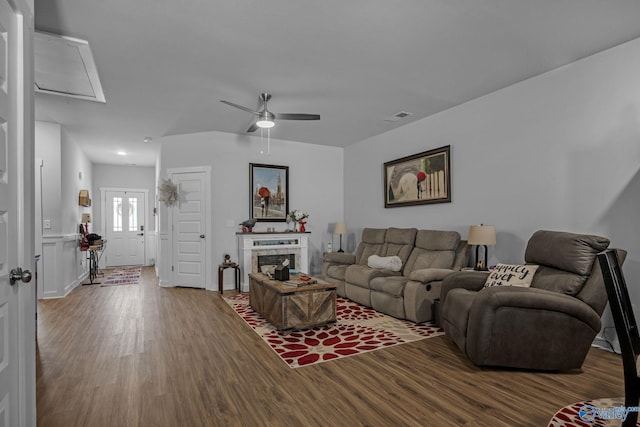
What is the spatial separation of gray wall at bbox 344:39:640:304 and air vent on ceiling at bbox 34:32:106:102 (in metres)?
4.24

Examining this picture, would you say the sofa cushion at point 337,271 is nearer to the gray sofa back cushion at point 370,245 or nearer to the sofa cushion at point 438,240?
the gray sofa back cushion at point 370,245

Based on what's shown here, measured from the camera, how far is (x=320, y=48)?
3.15 meters

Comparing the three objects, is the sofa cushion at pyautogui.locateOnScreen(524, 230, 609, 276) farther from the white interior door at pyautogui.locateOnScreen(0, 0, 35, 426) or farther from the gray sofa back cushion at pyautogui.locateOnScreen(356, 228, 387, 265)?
the white interior door at pyautogui.locateOnScreen(0, 0, 35, 426)

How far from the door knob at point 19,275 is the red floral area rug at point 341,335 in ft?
6.29

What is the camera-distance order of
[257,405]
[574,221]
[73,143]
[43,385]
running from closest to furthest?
[257,405] < [43,385] < [574,221] < [73,143]

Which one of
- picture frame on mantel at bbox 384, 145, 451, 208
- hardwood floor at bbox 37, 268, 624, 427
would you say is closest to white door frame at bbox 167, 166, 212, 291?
hardwood floor at bbox 37, 268, 624, 427

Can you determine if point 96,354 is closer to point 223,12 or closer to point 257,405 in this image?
point 257,405

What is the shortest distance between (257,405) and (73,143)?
6497mm

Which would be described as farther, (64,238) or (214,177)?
(214,177)

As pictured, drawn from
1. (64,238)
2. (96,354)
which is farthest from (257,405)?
(64,238)

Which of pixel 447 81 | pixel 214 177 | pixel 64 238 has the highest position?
pixel 447 81

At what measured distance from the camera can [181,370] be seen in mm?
2764

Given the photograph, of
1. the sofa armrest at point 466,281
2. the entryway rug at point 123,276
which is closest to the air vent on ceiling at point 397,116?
the sofa armrest at point 466,281

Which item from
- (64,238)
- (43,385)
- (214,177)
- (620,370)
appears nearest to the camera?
(43,385)
